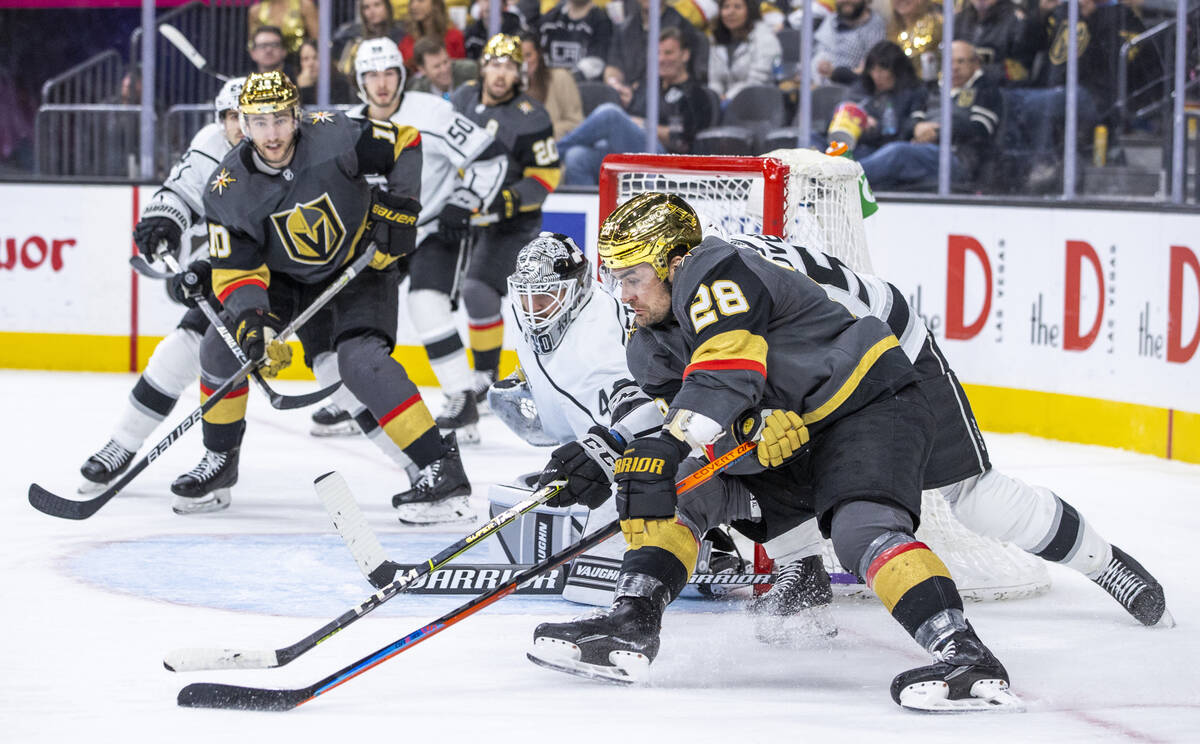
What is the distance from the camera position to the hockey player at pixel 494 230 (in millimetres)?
5387

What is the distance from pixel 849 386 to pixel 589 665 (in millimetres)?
600

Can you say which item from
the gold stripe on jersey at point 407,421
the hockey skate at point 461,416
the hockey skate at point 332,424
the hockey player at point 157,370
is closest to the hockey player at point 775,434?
the gold stripe on jersey at point 407,421

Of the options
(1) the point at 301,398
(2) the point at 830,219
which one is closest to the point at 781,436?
(2) the point at 830,219

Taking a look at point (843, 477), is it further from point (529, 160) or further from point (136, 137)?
point (136, 137)

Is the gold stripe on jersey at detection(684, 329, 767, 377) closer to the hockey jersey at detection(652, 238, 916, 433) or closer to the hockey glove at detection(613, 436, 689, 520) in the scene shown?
the hockey jersey at detection(652, 238, 916, 433)

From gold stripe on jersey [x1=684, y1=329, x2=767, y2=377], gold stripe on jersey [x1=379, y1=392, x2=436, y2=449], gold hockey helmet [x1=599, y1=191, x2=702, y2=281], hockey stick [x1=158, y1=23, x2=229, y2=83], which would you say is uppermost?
hockey stick [x1=158, y1=23, x2=229, y2=83]

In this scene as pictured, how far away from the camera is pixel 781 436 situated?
258 cm

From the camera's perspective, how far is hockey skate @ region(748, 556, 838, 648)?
118 inches

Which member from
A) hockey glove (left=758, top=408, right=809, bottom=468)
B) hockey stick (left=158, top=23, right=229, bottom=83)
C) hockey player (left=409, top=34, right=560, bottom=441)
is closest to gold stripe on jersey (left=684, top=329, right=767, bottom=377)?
hockey glove (left=758, top=408, right=809, bottom=468)

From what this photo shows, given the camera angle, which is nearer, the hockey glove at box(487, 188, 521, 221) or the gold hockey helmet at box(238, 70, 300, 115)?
the gold hockey helmet at box(238, 70, 300, 115)

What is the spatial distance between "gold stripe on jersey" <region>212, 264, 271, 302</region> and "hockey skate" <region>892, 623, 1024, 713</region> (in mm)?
2042

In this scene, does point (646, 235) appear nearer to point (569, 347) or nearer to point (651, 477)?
point (651, 477)

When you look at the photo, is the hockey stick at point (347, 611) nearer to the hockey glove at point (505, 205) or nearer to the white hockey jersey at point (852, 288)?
the white hockey jersey at point (852, 288)

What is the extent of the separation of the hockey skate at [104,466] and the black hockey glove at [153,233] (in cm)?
51
